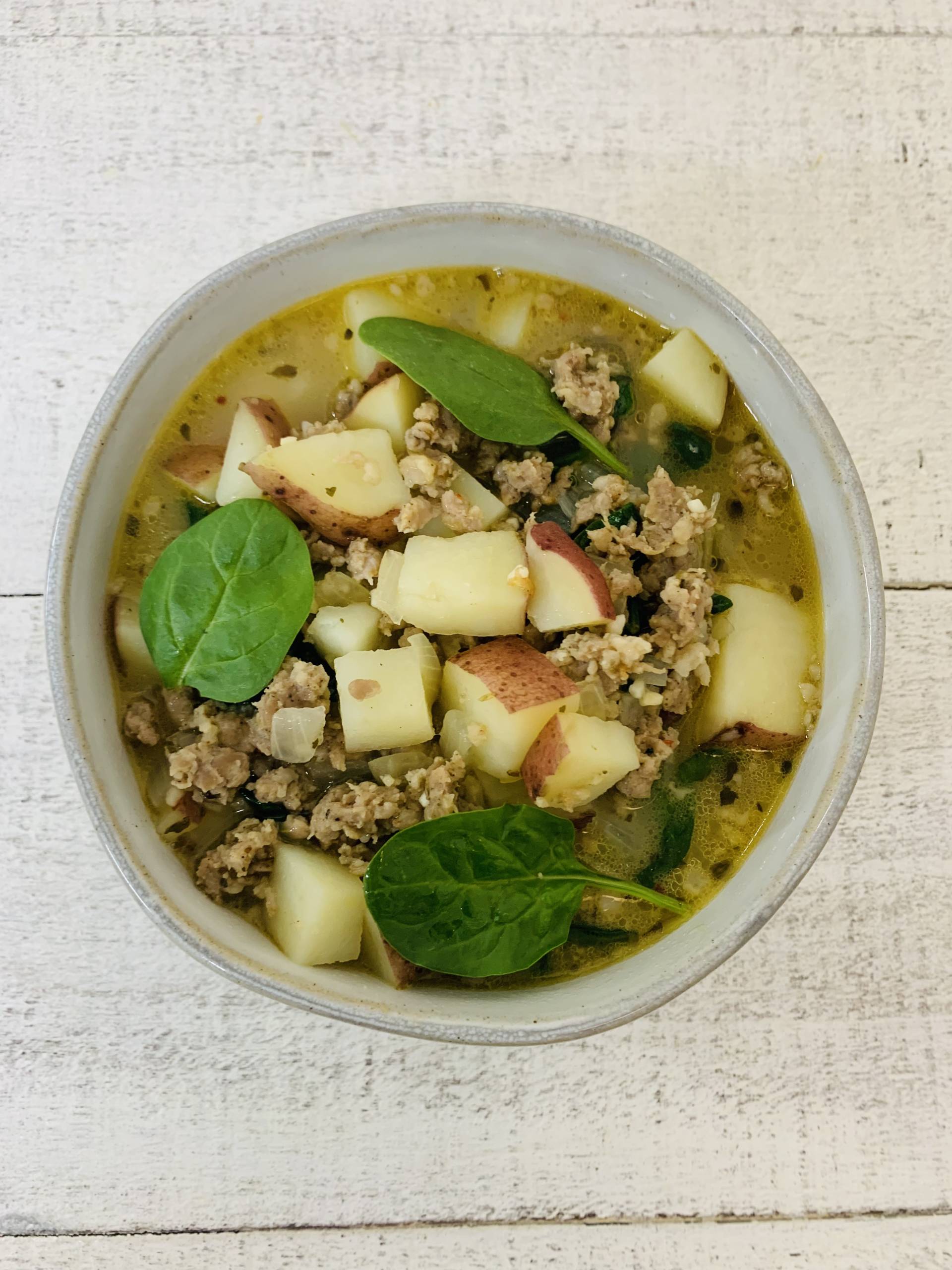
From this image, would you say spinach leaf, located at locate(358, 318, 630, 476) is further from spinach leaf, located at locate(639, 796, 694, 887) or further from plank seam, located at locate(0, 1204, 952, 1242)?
plank seam, located at locate(0, 1204, 952, 1242)

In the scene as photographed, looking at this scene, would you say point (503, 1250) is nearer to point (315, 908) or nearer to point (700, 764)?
point (315, 908)

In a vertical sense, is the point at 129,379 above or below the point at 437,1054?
above

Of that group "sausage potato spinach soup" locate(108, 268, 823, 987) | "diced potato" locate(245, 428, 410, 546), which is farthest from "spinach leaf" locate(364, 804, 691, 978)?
"diced potato" locate(245, 428, 410, 546)

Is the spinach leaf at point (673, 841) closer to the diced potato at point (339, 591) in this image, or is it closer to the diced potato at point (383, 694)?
the diced potato at point (383, 694)

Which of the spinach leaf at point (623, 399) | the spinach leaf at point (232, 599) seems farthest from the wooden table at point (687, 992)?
the spinach leaf at point (232, 599)

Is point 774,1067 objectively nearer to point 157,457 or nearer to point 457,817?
point 457,817

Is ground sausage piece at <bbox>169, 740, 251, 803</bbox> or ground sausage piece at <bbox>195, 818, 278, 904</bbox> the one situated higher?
ground sausage piece at <bbox>169, 740, 251, 803</bbox>

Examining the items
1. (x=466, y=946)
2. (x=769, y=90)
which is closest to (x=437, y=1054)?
(x=466, y=946)
